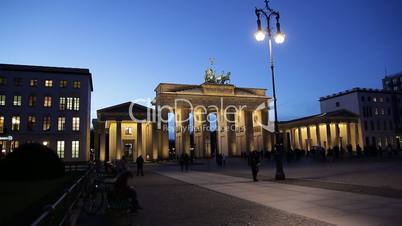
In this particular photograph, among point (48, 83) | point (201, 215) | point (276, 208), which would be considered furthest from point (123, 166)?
point (48, 83)

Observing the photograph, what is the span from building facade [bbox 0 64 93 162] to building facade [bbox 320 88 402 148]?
6585 cm

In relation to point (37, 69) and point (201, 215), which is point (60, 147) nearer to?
point (37, 69)

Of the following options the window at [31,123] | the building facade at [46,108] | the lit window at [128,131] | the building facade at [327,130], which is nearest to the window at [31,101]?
the building facade at [46,108]

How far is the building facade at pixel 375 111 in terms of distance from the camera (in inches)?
3216

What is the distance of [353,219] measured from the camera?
27.7 feet

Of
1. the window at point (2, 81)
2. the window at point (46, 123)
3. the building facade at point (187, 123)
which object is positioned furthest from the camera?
the building facade at point (187, 123)

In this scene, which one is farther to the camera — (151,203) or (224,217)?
(151,203)

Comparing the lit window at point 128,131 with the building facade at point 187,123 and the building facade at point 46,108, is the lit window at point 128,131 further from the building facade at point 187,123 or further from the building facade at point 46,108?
the building facade at point 46,108

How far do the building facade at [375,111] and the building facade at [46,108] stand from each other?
65845 mm

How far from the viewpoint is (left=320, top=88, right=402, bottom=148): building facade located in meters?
81.7

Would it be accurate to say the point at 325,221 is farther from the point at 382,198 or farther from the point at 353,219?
the point at 382,198

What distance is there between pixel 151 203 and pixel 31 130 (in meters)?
47.6

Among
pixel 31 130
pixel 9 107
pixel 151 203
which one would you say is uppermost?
pixel 9 107

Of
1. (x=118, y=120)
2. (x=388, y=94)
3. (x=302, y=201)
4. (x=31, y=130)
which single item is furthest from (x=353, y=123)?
(x=302, y=201)
